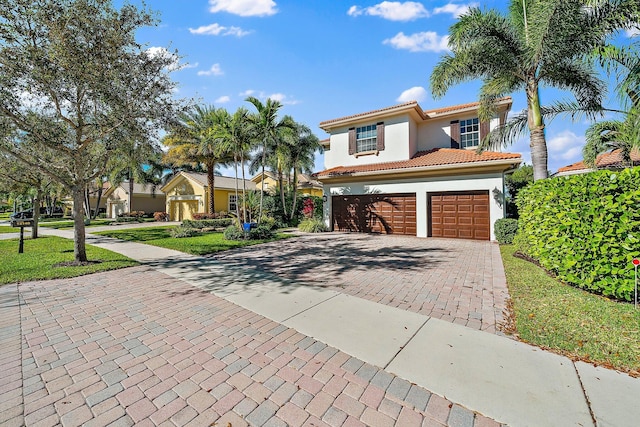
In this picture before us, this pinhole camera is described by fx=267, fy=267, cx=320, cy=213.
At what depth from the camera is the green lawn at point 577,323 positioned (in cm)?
302

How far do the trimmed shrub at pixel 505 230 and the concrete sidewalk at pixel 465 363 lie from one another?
30.8 ft

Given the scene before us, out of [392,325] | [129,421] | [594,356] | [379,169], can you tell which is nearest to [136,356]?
[129,421]

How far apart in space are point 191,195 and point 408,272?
84.8 ft

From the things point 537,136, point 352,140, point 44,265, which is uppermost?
point 352,140

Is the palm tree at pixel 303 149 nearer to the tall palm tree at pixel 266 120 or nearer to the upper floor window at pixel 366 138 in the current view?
the tall palm tree at pixel 266 120

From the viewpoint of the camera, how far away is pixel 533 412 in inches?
87.0

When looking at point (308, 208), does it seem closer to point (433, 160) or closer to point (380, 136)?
point (380, 136)

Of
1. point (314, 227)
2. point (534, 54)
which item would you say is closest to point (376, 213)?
point (314, 227)

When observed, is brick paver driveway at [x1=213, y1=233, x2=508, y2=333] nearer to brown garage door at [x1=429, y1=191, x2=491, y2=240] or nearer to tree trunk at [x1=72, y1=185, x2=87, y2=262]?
brown garage door at [x1=429, y1=191, x2=491, y2=240]

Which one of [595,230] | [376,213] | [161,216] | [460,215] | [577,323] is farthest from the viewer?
[161,216]

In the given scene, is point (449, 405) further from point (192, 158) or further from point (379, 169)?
point (192, 158)

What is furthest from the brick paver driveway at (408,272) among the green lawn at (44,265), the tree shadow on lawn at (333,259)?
the green lawn at (44,265)

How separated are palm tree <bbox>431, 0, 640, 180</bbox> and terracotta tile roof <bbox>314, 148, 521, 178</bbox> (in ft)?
4.84

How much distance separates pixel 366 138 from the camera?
16188 mm
